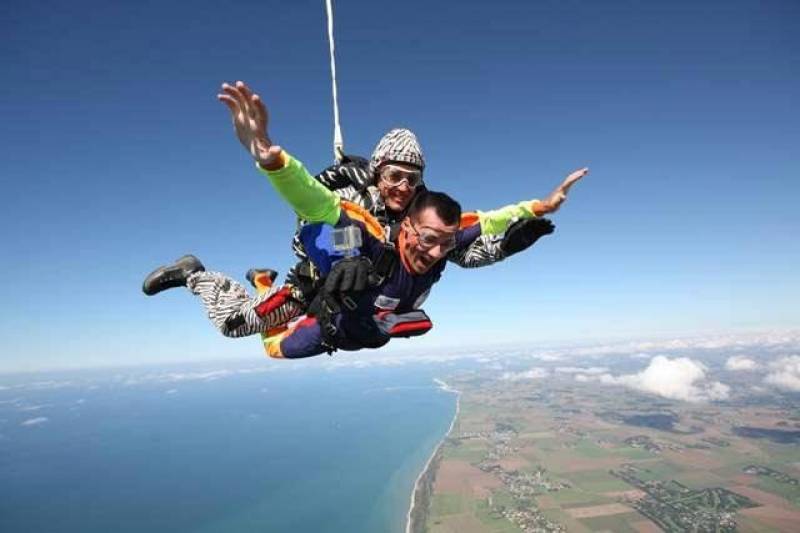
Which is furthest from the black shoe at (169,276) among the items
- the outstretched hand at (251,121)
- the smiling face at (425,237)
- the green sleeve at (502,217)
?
the green sleeve at (502,217)

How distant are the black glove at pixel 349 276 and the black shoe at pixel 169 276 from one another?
174 centimetres

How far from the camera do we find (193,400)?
489ft

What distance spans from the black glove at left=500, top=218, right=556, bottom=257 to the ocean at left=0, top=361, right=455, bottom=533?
3889 cm

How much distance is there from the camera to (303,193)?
68.4 inches

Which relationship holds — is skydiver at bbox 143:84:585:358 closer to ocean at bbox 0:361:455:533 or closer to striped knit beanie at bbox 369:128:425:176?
striped knit beanie at bbox 369:128:425:176

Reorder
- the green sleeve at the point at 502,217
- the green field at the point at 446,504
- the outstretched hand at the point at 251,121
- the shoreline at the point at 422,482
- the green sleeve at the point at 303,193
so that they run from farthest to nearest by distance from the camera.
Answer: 1. the green field at the point at 446,504
2. the shoreline at the point at 422,482
3. the green sleeve at the point at 502,217
4. the green sleeve at the point at 303,193
5. the outstretched hand at the point at 251,121

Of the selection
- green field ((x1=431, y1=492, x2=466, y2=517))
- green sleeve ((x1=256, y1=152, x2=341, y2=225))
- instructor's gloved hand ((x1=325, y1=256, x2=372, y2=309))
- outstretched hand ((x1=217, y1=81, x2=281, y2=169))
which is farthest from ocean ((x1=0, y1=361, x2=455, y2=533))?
outstretched hand ((x1=217, y1=81, x2=281, y2=169))

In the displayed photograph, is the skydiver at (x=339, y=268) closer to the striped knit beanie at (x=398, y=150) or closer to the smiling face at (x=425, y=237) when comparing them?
the smiling face at (x=425, y=237)

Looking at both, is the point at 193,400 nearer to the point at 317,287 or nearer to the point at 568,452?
the point at 568,452

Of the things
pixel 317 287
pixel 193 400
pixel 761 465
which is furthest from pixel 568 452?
pixel 193 400

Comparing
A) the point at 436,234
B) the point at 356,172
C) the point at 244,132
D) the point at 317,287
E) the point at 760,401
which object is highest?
the point at 356,172

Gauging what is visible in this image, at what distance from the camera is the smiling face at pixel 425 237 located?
2215mm

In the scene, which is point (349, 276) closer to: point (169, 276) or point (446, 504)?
point (169, 276)

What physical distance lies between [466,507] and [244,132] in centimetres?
4669
